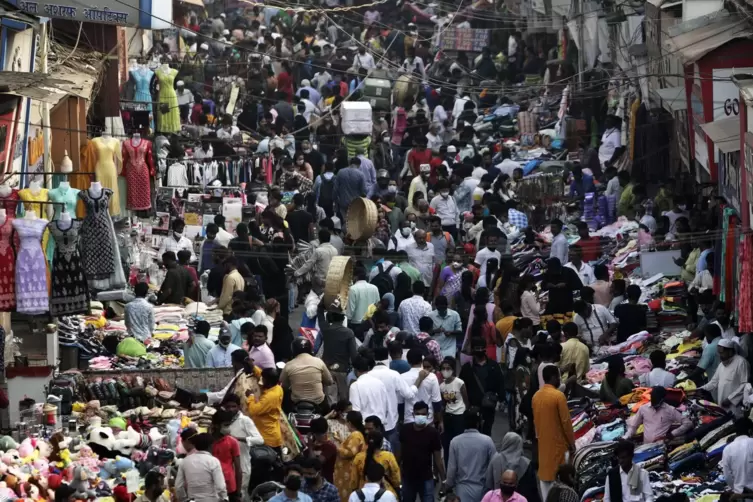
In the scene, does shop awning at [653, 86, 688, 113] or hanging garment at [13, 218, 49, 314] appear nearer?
hanging garment at [13, 218, 49, 314]

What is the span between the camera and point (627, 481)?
49.6ft

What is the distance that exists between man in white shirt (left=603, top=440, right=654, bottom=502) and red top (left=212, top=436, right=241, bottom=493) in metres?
2.95

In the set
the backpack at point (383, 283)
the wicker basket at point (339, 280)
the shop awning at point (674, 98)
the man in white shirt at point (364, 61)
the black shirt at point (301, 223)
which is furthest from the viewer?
the man in white shirt at point (364, 61)

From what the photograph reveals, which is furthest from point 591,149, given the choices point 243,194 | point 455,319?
point 455,319

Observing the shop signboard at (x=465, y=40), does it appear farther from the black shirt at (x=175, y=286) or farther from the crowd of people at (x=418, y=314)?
the black shirt at (x=175, y=286)

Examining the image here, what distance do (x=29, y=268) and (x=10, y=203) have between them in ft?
2.01

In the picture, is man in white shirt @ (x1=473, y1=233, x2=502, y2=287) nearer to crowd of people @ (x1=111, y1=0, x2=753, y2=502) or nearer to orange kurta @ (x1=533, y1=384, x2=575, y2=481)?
crowd of people @ (x1=111, y1=0, x2=753, y2=502)

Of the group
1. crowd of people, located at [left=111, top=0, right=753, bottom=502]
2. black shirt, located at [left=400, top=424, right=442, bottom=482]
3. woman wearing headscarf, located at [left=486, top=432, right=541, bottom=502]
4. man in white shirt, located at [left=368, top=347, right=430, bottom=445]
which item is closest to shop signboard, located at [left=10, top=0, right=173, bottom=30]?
crowd of people, located at [left=111, top=0, right=753, bottom=502]

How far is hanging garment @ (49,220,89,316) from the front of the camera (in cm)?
1752

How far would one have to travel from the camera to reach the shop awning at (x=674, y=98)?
2492 centimetres

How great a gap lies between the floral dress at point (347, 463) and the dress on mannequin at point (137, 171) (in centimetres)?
945

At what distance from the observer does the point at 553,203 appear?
27.7 meters

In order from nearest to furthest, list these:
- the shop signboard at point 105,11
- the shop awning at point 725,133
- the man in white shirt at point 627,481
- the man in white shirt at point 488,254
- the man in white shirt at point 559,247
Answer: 1. the man in white shirt at point 627,481
2. the shop awning at point 725,133
3. the man in white shirt at point 488,254
4. the man in white shirt at point 559,247
5. the shop signboard at point 105,11

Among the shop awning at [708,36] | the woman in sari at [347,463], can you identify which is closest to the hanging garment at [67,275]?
the woman in sari at [347,463]
